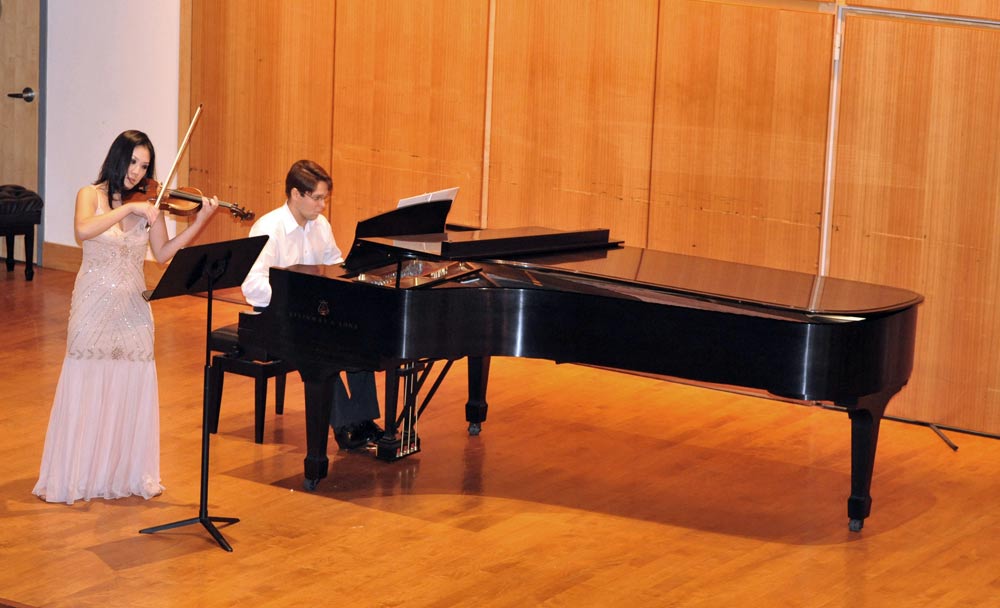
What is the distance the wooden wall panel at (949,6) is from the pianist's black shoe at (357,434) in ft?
8.59

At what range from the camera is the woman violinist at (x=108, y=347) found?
449 cm

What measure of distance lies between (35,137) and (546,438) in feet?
13.6

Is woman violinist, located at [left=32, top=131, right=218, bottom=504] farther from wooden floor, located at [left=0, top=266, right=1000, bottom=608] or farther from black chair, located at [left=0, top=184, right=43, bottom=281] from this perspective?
black chair, located at [left=0, top=184, right=43, bottom=281]

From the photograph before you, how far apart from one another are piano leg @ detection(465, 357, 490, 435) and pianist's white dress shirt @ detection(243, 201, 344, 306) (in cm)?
71

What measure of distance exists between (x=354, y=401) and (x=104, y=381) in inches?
39.0

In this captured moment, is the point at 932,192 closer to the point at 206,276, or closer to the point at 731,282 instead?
the point at 731,282

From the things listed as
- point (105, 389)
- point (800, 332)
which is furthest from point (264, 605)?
point (800, 332)

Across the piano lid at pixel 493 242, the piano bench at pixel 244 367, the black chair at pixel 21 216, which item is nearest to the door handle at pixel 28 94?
the black chair at pixel 21 216

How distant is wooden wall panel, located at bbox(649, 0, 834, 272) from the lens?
6109 mm

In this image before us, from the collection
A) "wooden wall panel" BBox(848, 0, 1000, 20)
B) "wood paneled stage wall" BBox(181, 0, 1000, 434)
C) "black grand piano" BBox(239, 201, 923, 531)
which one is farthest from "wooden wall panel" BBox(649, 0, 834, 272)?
"black grand piano" BBox(239, 201, 923, 531)

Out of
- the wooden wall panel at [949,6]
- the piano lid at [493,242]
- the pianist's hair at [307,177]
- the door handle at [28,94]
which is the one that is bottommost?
the piano lid at [493,242]

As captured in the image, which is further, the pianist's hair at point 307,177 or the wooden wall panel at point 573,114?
the wooden wall panel at point 573,114

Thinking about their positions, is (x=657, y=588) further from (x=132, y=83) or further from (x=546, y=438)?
(x=132, y=83)

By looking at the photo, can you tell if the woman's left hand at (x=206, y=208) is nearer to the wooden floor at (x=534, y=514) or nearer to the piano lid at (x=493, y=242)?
the piano lid at (x=493, y=242)
